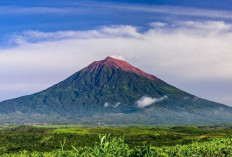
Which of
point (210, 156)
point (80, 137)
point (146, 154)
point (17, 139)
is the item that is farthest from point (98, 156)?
point (17, 139)

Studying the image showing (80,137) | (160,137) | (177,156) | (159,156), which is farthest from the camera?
(80,137)

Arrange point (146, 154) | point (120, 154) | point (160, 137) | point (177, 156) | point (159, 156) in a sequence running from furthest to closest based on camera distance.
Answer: point (160, 137) < point (177, 156) < point (159, 156) < point (120, 154) < point (146, 154)

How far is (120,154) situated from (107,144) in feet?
4.21

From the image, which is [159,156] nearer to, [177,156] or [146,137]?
[177,156]

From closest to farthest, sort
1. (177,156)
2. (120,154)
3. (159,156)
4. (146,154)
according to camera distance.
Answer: (146,154) < (120,154) < (159,156) < (177,156)

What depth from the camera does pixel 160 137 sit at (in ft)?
461

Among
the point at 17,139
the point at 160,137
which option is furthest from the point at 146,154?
the point at 17,139

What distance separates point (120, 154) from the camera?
12.5 meters

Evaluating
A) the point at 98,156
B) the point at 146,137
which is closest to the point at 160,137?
the point at 146,137

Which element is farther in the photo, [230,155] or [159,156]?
[230,155]

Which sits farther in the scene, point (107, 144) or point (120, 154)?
point (120, 154)

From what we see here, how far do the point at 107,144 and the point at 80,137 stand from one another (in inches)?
5576

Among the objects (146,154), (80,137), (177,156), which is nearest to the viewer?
(146,154)

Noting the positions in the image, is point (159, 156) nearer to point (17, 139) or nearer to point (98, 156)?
point (98, 156)
